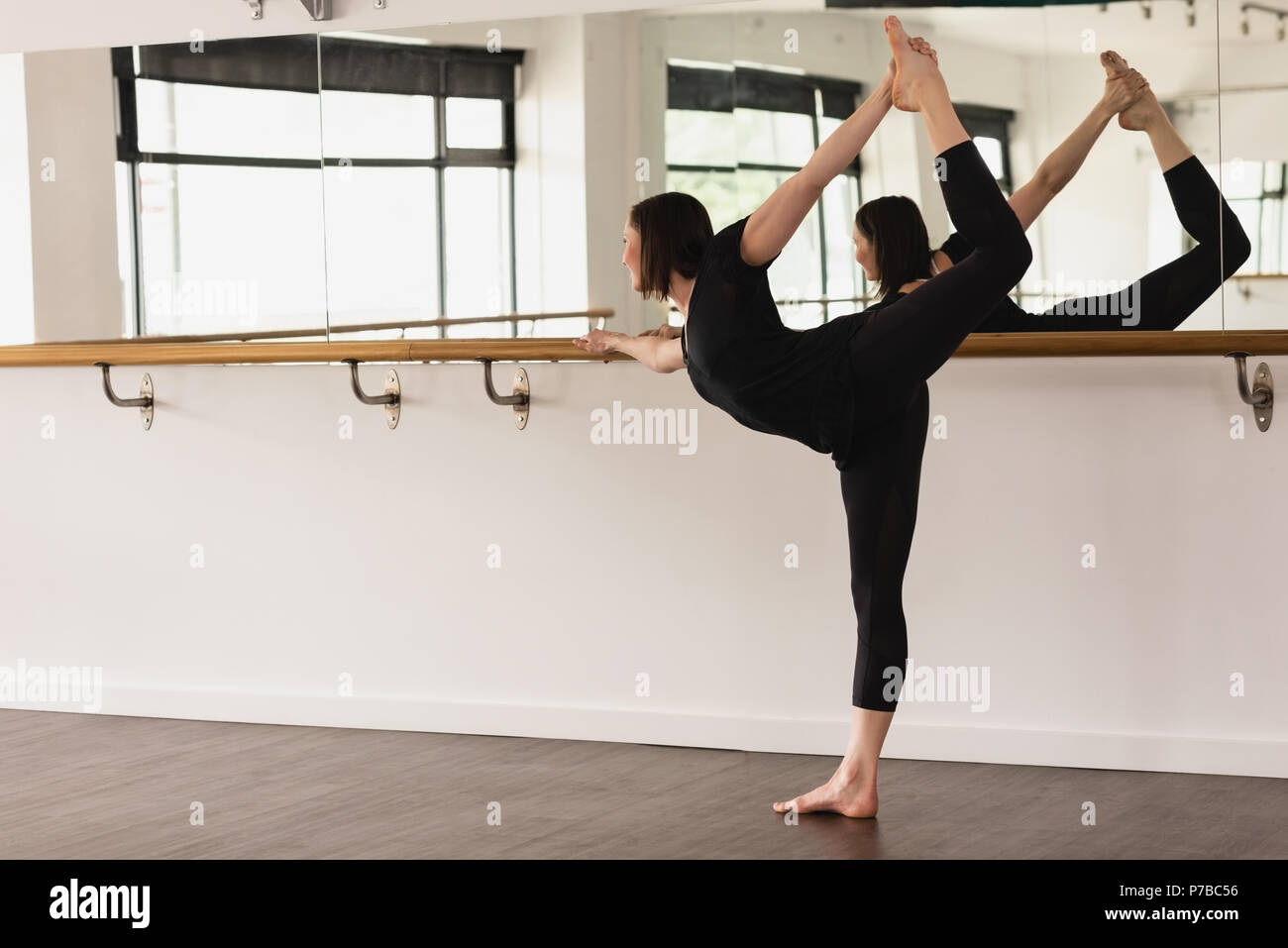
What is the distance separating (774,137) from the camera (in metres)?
3.59

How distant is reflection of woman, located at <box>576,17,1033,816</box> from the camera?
104 inches

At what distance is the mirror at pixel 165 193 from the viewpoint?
13.0 ft

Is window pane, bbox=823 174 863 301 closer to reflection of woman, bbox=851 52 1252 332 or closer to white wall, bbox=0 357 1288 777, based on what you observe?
reflection of woman, bbox=851 52 1252 332

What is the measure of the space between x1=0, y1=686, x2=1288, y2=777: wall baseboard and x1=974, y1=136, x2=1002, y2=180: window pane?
126cm

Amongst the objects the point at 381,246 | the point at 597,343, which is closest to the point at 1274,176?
the point at 597,343

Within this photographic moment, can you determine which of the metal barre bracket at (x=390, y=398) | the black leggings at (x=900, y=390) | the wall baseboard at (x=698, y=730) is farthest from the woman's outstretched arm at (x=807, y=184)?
the metal barre bracket at (x=390, y=398)

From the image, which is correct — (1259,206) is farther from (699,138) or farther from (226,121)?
(226,121)

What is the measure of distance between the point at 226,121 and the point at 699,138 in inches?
50.5

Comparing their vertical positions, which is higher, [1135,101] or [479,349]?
[1135,101]

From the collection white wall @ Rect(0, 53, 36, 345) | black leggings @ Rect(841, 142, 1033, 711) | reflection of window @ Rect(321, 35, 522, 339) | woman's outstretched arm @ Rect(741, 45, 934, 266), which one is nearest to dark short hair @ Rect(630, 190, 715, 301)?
woman's outstretched arm @ Rect(741, 45, 934, 266)

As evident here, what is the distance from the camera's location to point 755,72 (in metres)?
3.59
